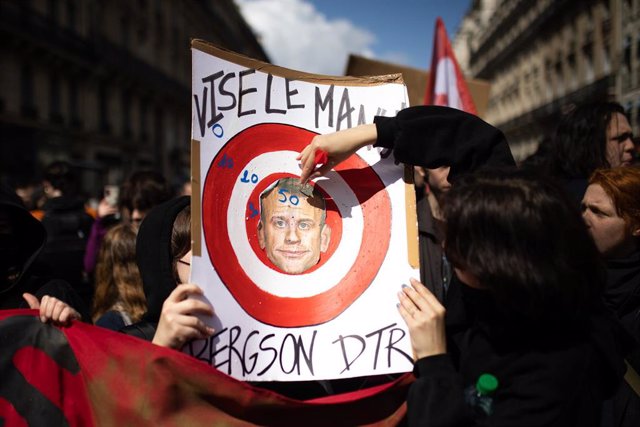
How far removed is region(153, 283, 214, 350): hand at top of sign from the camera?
1.18 meters

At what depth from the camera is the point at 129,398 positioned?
1248mm

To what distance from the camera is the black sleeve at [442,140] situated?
1.37 m

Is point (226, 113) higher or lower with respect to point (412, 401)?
higher

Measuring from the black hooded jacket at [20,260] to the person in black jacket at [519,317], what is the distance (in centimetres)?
119

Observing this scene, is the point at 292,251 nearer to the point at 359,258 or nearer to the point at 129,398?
the point at 359,258

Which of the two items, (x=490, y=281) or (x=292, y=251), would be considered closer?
(x=490, y=281)

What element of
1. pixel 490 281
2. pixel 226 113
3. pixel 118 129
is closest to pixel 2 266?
pixel 226 113

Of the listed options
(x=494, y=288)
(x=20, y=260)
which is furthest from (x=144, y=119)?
(x=494, y=288)

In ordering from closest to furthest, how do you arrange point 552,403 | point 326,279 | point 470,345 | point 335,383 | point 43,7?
1. point 552,403
2. point 470,345
3. point 326,279
4. point 335,383
5. point 43,7

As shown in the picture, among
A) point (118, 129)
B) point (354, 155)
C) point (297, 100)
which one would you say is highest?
point (118, 129)

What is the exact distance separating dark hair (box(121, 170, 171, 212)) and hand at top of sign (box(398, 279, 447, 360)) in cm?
252

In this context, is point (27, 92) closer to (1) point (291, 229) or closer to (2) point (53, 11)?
(2) point (53, 11)

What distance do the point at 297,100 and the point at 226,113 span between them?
0.19m

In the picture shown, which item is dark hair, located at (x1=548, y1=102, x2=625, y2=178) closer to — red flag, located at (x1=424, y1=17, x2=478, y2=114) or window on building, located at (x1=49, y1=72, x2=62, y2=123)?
red flag, located at (x1=424, y1=17, x2=478, y2=114)
